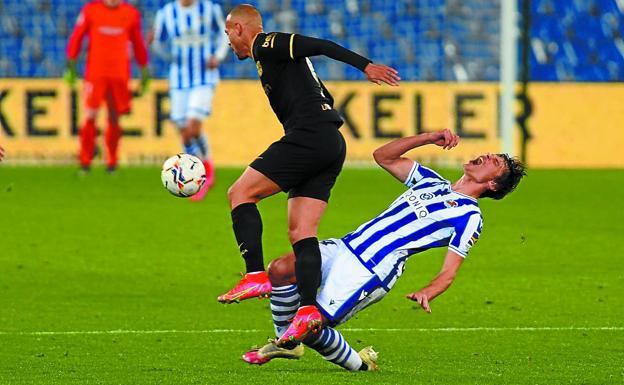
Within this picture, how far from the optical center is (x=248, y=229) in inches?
280

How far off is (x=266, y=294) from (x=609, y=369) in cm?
159

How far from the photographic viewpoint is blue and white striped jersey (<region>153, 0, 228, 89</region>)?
1614 cm

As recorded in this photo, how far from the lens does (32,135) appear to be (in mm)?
19438

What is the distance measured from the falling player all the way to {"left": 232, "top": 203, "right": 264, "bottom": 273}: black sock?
13 cm

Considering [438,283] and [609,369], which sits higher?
[438,283]

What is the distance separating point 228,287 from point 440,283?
3.79m

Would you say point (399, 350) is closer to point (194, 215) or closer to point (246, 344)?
point (246, 344)

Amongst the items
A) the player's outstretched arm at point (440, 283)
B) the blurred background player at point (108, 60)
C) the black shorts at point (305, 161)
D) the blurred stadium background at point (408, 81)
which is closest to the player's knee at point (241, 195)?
the black shorts at point (305, 161)

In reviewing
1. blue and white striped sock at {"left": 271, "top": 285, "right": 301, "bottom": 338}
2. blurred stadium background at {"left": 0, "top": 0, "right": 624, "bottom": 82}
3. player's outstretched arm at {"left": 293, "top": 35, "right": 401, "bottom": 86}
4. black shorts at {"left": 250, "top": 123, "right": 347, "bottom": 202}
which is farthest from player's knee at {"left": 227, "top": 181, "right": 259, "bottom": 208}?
blurred stadium background at {"left": 0, "top": 0, "right": 624, "bottom": 82}

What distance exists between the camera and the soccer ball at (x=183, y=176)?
8023 millimetres

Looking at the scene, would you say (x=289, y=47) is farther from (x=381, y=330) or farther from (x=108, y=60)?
(x=108, y=60)

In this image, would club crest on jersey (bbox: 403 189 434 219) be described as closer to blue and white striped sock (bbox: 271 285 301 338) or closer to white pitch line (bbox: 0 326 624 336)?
blue and white striped sock (bbox: 271 285 301 338)

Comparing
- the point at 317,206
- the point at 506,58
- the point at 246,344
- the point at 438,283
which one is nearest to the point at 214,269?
the point at 246,344

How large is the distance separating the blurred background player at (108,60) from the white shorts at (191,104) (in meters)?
0.98
